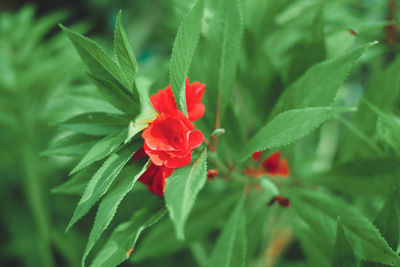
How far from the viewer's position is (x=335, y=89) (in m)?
0.64

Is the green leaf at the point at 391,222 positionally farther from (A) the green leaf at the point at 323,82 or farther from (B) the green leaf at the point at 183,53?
(B) the green leaf at the point at 183,53

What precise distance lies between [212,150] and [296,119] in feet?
0.76

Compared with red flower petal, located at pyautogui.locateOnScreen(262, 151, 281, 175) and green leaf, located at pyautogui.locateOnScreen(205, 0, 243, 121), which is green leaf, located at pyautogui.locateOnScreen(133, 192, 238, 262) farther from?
green leaf, located at pyautogui.locateOnScreen(205, 0, 243, 121)

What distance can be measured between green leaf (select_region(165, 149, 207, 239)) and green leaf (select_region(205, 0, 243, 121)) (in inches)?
8.4

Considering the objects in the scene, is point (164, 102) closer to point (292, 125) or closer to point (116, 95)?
point (116, 95)

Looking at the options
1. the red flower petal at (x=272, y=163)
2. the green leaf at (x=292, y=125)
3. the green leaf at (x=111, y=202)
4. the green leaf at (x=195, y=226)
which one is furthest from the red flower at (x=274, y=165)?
the green leaf at (x=111, y=202)

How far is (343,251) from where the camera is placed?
62cm

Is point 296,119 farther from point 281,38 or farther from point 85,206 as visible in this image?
point 281,38

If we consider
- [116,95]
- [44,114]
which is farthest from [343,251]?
[44,114]

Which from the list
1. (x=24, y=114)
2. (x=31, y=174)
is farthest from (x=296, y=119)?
(x=24, y=114)

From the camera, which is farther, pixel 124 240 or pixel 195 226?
pixel 195 226

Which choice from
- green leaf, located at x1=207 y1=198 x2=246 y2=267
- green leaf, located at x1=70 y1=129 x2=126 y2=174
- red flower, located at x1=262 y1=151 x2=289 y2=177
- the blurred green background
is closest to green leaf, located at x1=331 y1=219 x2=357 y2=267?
green leaf, located at x1=207 y1=198 x2=246 y2=267

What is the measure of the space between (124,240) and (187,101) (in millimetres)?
263

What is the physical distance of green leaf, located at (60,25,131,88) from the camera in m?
0.57
